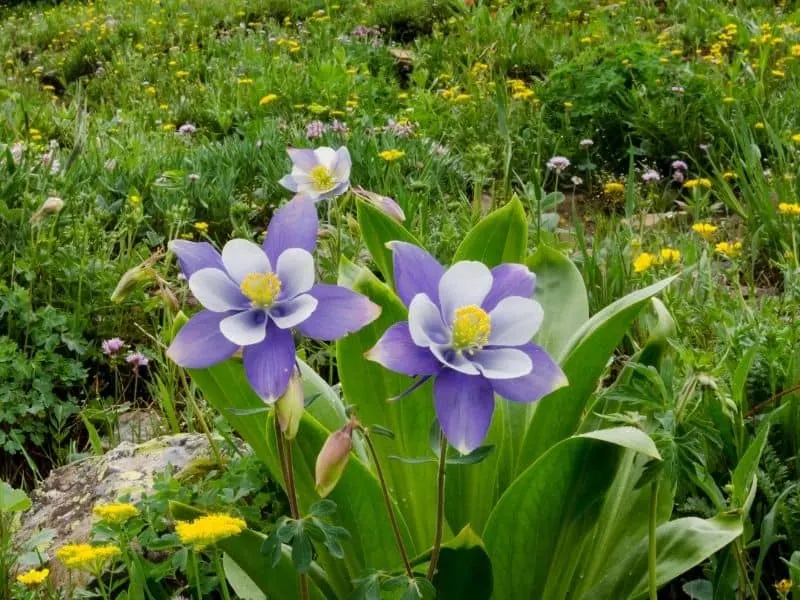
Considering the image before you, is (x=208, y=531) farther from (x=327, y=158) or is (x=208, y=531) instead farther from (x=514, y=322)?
(x=327, y=158)

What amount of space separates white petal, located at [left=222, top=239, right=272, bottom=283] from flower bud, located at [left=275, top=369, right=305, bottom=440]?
106 mm

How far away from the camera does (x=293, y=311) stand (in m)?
0.81

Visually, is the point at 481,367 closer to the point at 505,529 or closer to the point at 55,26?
the point at 505,529

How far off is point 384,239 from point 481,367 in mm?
570

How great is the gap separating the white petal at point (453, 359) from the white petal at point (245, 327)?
0.15 metres

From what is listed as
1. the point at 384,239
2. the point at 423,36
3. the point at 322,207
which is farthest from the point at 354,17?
the point at 384,239

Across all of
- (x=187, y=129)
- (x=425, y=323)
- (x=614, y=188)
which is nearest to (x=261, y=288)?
(x=425, y=323)

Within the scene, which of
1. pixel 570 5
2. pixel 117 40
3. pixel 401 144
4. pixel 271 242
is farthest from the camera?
pixel 117 40

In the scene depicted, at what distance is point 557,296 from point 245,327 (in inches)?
26.8

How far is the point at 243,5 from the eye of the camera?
774cm

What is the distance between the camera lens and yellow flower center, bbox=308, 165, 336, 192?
124cm

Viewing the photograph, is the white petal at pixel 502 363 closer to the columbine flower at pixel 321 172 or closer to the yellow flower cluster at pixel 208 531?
the yellow flower cluster at pixel 208 531

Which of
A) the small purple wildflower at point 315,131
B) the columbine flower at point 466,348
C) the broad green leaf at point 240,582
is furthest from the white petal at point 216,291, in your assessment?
the small purple wildflower at point 315,131

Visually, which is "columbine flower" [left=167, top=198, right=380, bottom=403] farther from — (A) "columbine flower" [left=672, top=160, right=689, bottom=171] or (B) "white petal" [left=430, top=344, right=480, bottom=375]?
(A) "columbine flower" [left=672, top=160, right=689, bottom=171]
